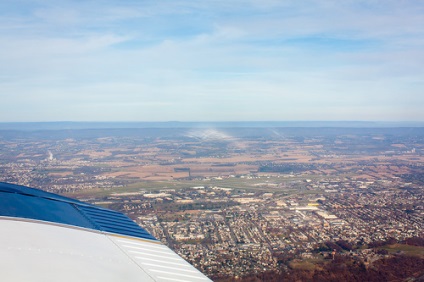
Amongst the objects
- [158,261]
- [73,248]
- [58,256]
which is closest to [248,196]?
[158,261]

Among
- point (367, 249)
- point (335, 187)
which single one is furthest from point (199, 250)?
point (335, 187)

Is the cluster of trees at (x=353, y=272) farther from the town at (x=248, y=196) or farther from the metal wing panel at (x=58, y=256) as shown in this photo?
the metal wing panel at (x=58, y=256)

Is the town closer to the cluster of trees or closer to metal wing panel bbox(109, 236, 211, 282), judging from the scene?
the cluster of trees

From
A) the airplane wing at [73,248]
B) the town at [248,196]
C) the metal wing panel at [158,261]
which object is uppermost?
the airplane wing at [73,248]

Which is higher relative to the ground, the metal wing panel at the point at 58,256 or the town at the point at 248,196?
the metal wing panel at the point at 58,256

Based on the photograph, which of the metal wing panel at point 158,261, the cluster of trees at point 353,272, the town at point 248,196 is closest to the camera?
the metal wing panel at point 158,261

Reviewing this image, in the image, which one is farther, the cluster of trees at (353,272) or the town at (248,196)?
the town at (248,196)

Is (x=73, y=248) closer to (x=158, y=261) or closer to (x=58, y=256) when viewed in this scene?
(x=58, y=256)

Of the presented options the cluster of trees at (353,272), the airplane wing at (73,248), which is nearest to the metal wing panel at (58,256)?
the airplane wing at (73,248)

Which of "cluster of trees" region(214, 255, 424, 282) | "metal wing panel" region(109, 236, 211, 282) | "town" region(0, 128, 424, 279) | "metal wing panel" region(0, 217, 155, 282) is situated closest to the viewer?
"metal wing panel" region(0, 217, 155, 282)

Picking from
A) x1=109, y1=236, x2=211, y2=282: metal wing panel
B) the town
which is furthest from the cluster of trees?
x1=109, y1=236, x2=211, y2=282: metal wing panel
